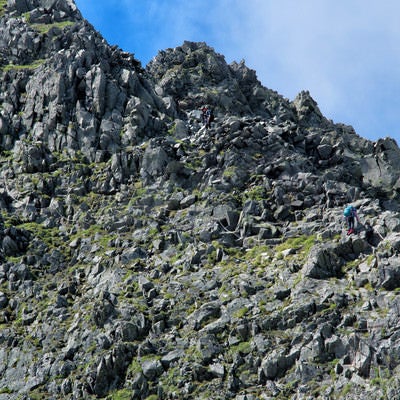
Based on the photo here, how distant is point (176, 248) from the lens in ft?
152

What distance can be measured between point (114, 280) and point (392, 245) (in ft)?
62.2

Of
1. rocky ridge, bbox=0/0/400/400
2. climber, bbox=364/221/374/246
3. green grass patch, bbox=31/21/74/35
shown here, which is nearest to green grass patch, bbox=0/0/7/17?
green grass patch, bbox=31/21/74/35

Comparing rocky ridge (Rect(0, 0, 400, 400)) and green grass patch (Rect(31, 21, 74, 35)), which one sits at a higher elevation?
green grass patch (Rect(31, 21, 74, 35))

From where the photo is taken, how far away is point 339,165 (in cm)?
5519

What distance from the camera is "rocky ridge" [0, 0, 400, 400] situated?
34.2 meters

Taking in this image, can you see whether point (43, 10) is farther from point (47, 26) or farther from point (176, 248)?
point (176, 248)

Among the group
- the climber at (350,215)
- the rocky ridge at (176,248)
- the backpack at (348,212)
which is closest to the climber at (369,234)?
the rocky ridge at (176,248)

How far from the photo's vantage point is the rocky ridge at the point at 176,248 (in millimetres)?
34219

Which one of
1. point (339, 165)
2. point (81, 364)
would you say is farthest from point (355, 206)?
point (81, 364)

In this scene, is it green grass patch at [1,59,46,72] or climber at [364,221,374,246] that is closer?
climber at [364,221,374,246]

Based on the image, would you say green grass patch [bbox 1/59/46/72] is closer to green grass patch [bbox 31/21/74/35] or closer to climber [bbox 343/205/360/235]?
green grass patch [bbox 31/21/74/35]

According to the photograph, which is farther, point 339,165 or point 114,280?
point 339,165

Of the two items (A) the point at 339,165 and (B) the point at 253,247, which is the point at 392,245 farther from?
(A) the point at 339,165

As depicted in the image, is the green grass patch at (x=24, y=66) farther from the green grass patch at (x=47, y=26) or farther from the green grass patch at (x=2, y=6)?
the green grass patch at (x=2, y=6)
